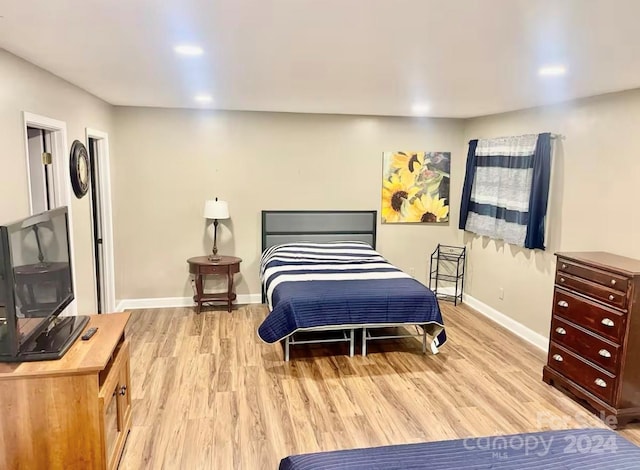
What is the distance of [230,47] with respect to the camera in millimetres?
2469

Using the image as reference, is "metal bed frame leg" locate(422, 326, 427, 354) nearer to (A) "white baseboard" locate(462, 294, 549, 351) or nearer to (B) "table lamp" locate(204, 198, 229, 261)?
(A) "white baseboard" locate(462, 294, 549, 351)

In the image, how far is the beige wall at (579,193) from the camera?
3.55 metres

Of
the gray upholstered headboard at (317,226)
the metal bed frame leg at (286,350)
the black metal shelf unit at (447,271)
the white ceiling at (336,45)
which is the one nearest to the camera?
the white ceiling at (336,45)

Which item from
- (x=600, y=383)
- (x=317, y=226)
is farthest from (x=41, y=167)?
(x=600, y=383)

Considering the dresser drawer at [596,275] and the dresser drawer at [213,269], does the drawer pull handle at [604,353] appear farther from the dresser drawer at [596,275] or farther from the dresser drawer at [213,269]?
the dresser drawer at [213,269]

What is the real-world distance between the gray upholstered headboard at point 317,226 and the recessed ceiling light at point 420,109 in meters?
1.36

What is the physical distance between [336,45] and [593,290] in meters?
2.48

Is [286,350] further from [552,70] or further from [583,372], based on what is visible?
[552,70]

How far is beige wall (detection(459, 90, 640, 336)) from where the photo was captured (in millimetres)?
3551

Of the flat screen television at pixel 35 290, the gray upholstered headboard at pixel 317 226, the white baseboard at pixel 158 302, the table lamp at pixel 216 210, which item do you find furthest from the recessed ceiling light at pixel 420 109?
the flat screen television at pixel 35 290

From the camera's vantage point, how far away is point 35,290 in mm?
2242

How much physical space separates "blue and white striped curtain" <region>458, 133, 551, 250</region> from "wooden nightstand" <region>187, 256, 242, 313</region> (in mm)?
2979

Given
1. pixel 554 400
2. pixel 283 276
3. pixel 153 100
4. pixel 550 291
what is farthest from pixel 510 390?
pixel 153 100

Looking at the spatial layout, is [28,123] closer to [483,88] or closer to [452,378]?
[483,88]
